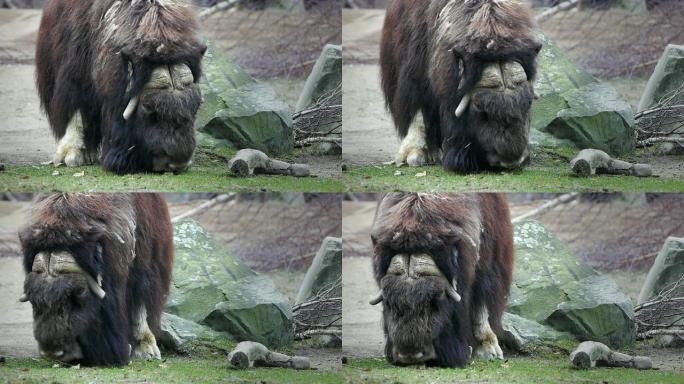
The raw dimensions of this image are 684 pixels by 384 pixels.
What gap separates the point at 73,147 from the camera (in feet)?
23.0

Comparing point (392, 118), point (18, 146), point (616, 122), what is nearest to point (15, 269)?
point (18, 146)

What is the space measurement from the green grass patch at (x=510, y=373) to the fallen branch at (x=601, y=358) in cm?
5

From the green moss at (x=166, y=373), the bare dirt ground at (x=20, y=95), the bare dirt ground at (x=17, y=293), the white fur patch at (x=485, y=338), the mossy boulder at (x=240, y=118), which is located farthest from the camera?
the mossy boulder at (x=240, y=118)

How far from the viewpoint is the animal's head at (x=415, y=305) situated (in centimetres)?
645

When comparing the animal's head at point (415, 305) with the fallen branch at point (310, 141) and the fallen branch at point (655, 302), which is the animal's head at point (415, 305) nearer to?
the fallen branch at point (310, 141)

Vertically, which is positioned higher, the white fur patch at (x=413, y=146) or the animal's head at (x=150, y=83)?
the animal's head at (x=150, y=83)

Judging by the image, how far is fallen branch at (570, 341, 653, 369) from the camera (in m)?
7.30

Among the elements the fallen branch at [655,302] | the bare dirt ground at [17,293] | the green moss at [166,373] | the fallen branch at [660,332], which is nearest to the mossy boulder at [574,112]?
the fallen branch at [655,302]

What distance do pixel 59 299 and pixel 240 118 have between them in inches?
65.7

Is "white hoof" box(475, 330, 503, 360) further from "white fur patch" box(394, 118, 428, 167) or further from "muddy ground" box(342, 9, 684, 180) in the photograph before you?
"muddy ground" box(342, 9, 684, 180)

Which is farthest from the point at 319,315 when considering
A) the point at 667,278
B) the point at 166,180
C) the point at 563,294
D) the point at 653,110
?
the point at 653,110

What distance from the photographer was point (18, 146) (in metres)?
7.38

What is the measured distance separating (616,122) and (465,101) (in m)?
1.45

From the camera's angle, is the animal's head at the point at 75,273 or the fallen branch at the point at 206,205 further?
the fallen branch at the point at 206,205
